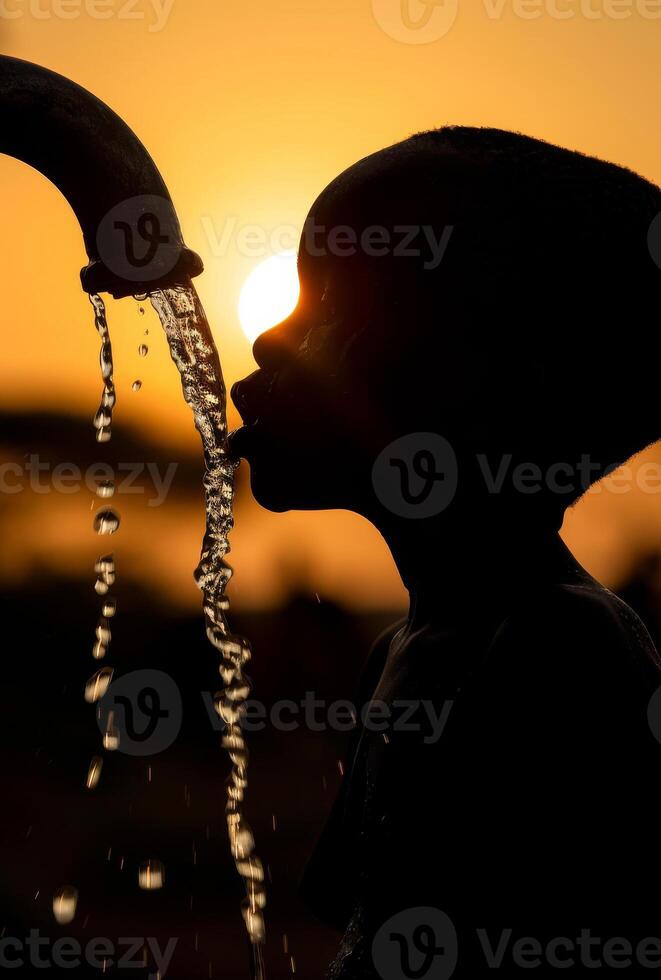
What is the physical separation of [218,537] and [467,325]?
56cm

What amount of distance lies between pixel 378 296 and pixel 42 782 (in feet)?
17.8

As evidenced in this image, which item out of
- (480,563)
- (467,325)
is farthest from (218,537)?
(467,325)

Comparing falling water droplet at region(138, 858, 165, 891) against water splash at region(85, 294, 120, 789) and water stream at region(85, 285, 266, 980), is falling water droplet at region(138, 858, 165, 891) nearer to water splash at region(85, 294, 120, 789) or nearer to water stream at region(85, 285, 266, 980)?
water stream at region(85, 285, 266, 980)

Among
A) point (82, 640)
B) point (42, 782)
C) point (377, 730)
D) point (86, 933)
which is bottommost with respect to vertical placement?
point (86, 933)

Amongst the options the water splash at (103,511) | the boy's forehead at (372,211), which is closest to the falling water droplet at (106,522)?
the water splash at (103,511)

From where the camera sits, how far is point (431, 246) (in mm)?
1603

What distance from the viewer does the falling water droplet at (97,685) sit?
1.89 metres

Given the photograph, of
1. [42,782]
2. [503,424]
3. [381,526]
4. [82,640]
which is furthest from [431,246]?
[42,782]

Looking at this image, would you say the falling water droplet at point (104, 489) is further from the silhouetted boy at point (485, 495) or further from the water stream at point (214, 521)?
the silhouetted boy at point (485, 495)

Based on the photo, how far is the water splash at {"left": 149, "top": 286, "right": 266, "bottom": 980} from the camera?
1758 mm

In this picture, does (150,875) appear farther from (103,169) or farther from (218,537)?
(103,169)

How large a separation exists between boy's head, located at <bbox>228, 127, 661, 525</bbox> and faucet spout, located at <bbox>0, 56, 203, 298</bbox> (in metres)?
0.20

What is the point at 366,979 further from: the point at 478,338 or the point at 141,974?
the point at 141,974

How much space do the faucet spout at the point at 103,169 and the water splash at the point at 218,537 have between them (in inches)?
3.2
